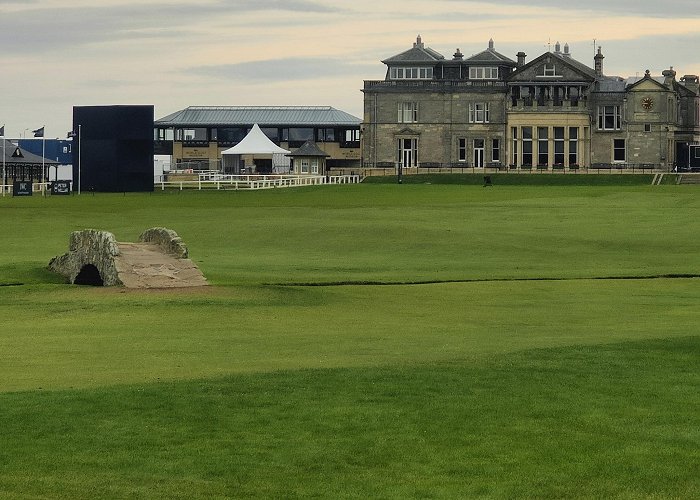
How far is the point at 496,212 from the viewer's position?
81.6 m

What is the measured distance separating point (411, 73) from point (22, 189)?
6223cm

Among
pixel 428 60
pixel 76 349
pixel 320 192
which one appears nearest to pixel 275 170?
pixel 428 60

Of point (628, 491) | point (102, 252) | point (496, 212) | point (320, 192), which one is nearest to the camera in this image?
point (628, 491)

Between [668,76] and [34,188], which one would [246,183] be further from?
[668,76]

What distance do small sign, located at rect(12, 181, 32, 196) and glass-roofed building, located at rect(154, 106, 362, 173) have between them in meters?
80.1

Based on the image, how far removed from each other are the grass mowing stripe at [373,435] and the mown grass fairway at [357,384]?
40 millimetres

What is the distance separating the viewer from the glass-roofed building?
19312cm

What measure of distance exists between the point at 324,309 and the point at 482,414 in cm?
1554

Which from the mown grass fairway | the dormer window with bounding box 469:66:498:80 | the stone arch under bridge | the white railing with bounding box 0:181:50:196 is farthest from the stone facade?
the stone arch under bridge

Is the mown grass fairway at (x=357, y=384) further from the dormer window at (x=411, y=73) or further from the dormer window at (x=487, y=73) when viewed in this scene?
the dormer window at (x=411, y=73)

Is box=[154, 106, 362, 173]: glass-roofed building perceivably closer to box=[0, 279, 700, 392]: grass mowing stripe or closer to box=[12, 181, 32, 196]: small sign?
box=[12, 181, 32, 196]: small sign

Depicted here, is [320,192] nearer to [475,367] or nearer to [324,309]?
[324,309]

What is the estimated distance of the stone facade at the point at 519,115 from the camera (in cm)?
15650

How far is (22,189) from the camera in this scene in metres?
111
